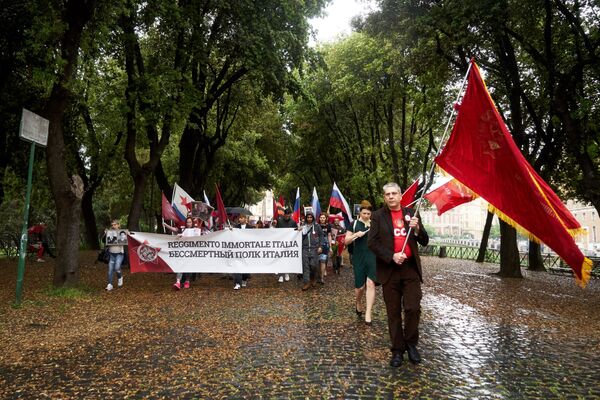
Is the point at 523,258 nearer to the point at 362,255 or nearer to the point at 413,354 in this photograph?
the point at 362,255

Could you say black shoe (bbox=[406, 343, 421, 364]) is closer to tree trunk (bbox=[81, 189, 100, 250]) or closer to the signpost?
the signpost

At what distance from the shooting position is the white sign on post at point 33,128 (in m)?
8.83

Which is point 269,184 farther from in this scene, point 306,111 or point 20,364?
point 20,364

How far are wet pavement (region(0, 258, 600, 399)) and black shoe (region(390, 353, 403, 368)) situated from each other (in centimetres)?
7

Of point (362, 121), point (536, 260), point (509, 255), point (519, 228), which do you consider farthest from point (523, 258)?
point (519, 228)

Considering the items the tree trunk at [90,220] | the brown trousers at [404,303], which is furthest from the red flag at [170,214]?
the brown trousers at [404,303]

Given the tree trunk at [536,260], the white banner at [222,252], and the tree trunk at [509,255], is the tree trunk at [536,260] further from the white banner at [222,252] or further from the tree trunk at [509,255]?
the white banner at [222,252]

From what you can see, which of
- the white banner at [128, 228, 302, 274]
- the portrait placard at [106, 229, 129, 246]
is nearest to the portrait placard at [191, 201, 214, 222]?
the white banner at [128, 228, 302, 274]

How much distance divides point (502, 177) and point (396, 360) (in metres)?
2.47

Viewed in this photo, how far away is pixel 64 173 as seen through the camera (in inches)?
443

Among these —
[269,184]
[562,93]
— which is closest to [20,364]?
[562,93]

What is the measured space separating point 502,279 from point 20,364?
14.5m

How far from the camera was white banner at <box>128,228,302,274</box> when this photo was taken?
40.2 feet

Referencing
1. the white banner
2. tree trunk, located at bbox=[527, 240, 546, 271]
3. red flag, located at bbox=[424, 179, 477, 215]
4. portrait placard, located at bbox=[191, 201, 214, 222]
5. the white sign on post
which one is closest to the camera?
the white sign on post
